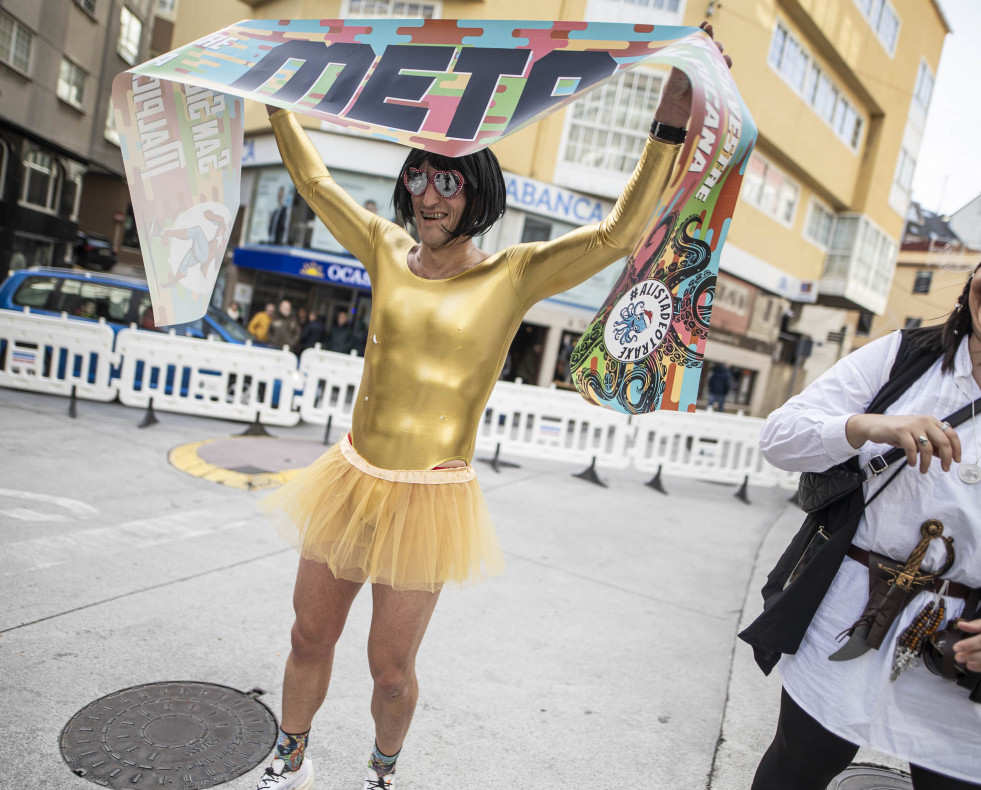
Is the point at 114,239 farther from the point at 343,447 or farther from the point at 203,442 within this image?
the point at 343,447

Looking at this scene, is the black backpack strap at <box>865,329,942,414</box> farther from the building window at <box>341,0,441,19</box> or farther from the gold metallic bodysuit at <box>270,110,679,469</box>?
the building window at <box>341,0,441,19</box>

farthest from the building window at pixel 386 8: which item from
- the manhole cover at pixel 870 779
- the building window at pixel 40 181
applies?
the manhole cover at pixel 870 779

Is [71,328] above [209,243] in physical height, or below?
below

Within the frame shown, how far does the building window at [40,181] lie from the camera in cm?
1869

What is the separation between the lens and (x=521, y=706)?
2.80 metres

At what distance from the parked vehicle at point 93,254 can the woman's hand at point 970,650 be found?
30152 millimetres

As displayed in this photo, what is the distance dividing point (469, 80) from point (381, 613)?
143 cm

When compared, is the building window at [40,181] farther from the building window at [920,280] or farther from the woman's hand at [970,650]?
the building window at [920,280]

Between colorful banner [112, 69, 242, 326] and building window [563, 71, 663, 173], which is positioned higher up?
building window [563, 71, 663, 173]

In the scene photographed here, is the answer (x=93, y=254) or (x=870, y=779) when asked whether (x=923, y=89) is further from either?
(x=93, y=254)

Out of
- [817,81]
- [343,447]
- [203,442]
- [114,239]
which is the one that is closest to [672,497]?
[203,442]

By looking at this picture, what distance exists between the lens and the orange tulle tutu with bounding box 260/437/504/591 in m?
1.80

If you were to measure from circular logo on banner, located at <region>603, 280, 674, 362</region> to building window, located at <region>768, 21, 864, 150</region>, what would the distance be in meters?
20.7

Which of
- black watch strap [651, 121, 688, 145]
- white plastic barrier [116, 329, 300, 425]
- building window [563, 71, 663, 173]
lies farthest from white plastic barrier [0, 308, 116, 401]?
building window [563, 71, 663, 173]
